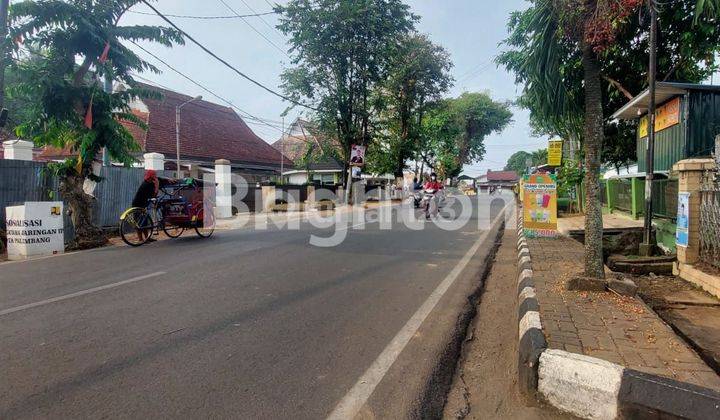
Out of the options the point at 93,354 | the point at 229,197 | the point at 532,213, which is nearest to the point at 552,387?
the point at 93,354

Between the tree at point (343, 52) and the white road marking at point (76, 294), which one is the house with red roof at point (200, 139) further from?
the white road marking at point (76, 294)

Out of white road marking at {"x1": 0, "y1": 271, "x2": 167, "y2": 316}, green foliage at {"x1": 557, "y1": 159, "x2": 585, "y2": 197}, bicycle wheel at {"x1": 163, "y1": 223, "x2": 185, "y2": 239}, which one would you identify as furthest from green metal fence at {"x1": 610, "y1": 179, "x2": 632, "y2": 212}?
white road marking at {"x1": 0, "y1": 271, "x2": 167, "y2": 316}

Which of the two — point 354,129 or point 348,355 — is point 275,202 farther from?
point 348,355

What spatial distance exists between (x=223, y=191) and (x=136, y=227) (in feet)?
30.2

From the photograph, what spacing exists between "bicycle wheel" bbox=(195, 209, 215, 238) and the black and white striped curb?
8.94m

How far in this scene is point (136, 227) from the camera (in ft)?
31.5

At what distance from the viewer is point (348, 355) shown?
369cm

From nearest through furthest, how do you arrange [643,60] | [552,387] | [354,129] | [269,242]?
[552,387], [269,242], [643,60], [354,129]

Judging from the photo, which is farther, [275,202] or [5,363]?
[275,202]

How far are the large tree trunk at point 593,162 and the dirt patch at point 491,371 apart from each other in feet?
3.54

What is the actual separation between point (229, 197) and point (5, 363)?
16.0 metres

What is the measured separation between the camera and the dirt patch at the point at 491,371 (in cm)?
293

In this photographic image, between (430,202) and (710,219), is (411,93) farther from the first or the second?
(710,219)

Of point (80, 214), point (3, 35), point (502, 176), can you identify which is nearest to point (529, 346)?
point (80, 214)
